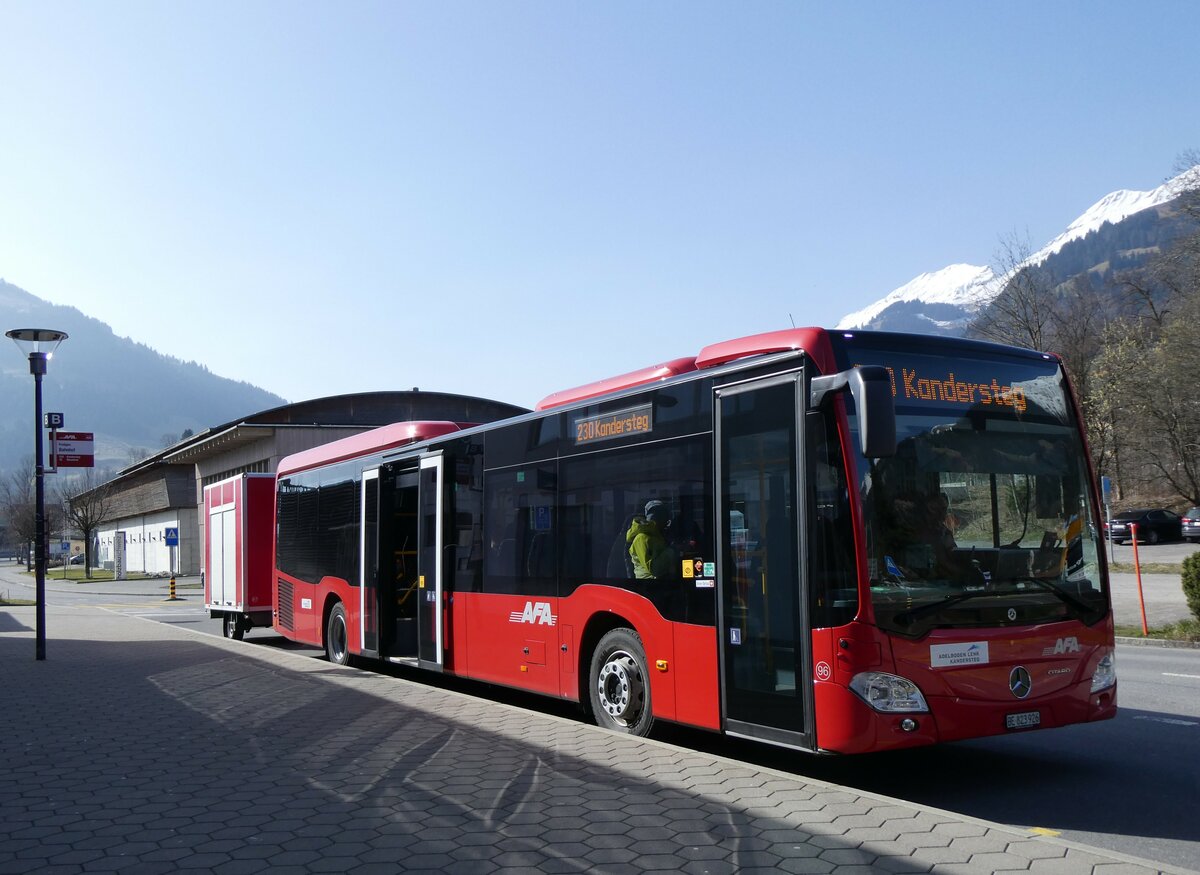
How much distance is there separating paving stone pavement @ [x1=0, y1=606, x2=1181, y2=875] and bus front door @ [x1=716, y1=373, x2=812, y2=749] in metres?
0.45

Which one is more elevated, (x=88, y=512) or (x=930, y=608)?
(x=88, y=512)

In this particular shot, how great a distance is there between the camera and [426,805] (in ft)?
20.1

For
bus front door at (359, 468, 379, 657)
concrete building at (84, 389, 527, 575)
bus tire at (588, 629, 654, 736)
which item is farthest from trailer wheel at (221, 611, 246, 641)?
concrete building at (84, 389, 527, 575)

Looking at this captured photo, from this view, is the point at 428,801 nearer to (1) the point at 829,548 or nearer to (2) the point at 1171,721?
(1) the point at 829,548

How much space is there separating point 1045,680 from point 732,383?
2.88 metres

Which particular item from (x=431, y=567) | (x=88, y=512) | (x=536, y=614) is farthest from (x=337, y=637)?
(x=88, y=512)

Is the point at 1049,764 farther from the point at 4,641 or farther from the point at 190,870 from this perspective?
the point at 4,641

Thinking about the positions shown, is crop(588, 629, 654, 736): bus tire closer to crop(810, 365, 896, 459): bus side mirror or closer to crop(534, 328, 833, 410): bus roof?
crop(534, 328, 833, 410): bus roof

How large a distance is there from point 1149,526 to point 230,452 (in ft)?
160

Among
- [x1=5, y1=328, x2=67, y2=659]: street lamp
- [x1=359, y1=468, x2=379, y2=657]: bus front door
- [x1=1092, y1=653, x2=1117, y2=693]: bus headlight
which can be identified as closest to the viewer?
[x1=1092, y1=653, x2=1117, y2=693]: bus headlight

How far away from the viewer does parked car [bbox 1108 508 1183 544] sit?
44375mm

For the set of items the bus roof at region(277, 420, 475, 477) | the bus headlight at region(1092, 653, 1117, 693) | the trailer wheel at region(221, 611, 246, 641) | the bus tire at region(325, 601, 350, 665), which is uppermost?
the bus roof at region(277, 420, 475, 477)

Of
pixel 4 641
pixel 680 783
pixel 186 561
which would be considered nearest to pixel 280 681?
pixel 680 783

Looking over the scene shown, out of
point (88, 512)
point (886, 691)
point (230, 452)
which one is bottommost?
point (886, 691)
